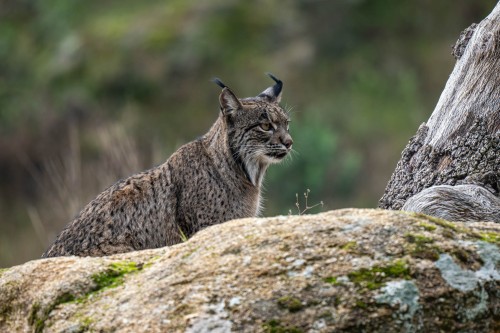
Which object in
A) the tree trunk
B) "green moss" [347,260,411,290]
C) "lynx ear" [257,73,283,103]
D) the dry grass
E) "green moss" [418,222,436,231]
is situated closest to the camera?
"green moss" [347,260,411,290]

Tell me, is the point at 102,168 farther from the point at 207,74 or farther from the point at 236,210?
the point at 207,74

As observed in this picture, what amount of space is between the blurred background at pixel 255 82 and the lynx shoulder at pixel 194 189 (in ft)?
40.4

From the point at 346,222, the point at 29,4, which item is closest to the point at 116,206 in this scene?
the point at 346,222

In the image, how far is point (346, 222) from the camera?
534cm

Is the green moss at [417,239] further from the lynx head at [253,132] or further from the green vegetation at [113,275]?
the lynx head at [253,132]

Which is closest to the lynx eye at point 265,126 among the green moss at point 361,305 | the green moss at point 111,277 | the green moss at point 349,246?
the green moss at point 111,277

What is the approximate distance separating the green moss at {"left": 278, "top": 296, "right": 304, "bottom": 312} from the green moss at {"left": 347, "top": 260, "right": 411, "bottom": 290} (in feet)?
0.90

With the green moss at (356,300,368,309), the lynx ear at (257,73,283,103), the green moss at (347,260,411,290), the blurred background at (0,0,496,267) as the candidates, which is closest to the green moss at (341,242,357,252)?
the green moss at (347,260,411,290)

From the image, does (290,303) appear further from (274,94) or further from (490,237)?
(274,94)

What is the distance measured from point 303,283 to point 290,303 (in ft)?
0.43

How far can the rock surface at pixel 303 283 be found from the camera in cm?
491

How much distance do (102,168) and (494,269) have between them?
11532 mm

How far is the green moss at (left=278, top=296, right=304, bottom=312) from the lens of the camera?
4.93 metres

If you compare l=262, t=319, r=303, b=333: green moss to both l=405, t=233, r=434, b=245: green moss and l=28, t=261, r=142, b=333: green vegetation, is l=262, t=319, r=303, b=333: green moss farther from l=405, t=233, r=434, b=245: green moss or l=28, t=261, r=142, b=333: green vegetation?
l=28, t=261, r=142, b=333: green vegetation
